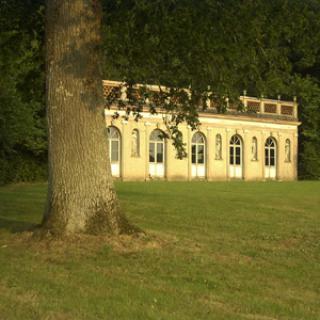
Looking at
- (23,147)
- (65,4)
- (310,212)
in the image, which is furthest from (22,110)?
(65,4)

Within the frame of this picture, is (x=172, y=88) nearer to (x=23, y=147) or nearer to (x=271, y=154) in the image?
(x=23, y=147)

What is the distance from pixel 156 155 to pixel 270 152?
1121 centimetres

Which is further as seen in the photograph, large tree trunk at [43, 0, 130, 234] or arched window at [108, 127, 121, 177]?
arched window at [108, 127, 121, 177]

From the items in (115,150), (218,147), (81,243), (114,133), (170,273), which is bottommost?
(170,273)

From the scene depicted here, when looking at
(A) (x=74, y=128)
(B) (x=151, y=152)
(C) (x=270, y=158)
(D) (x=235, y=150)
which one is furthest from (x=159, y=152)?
(A) (x=74, y=128)

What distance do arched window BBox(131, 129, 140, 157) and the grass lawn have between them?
1134 inches

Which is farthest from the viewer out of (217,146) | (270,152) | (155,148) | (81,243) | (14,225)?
(270,152)

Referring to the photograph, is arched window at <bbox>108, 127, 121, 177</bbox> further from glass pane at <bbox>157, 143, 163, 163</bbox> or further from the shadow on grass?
the shadow on grass

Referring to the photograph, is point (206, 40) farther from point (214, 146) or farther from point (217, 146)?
point (217, 146)

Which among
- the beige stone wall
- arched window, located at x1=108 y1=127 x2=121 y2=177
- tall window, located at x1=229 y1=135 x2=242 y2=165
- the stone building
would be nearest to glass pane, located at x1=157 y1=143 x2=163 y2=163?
the stone building

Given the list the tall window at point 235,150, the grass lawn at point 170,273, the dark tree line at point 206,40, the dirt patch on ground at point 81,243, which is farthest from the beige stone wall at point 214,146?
the dirt patch on ground at point 81,243

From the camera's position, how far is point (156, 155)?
43812 millimetres

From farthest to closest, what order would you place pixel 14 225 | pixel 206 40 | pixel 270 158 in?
pixel 270 158 → pixel 14 225 → pixel 206 40

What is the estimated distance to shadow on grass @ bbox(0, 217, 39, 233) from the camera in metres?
11.7
